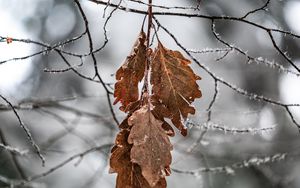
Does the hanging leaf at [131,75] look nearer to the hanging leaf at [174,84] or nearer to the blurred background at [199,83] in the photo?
the hanging leaf at [174,84]

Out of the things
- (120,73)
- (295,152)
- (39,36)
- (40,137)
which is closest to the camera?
(120,73)

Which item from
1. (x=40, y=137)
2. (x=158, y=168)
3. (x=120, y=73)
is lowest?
(x=40, y=137)

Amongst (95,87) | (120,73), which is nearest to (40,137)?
(95,87)

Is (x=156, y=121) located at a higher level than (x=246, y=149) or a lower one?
higher

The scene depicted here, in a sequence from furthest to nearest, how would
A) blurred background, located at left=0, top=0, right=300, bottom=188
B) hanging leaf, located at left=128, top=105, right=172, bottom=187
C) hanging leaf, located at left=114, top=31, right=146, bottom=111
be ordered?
1. blurred background, located at left=0, top=0, right=300, bottom=188
2. hanging leaf, located at left=114, top=31, right=146, bottom=111
3. hanging leaf, located at left=128, top=105, right=172, bottom=187

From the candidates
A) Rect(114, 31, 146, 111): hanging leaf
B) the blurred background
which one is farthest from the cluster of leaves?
the blurred background

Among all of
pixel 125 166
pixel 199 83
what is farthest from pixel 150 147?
pixel 199 83

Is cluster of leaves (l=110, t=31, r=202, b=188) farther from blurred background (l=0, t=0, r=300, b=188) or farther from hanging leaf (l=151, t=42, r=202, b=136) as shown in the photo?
blurred background (l=0, t=0, r=300, b=188)

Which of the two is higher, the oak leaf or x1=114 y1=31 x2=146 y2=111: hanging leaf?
x1=114 y1=31 x2=146 y2=111: hanging leaf

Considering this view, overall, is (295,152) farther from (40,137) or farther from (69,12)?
(69,12)
